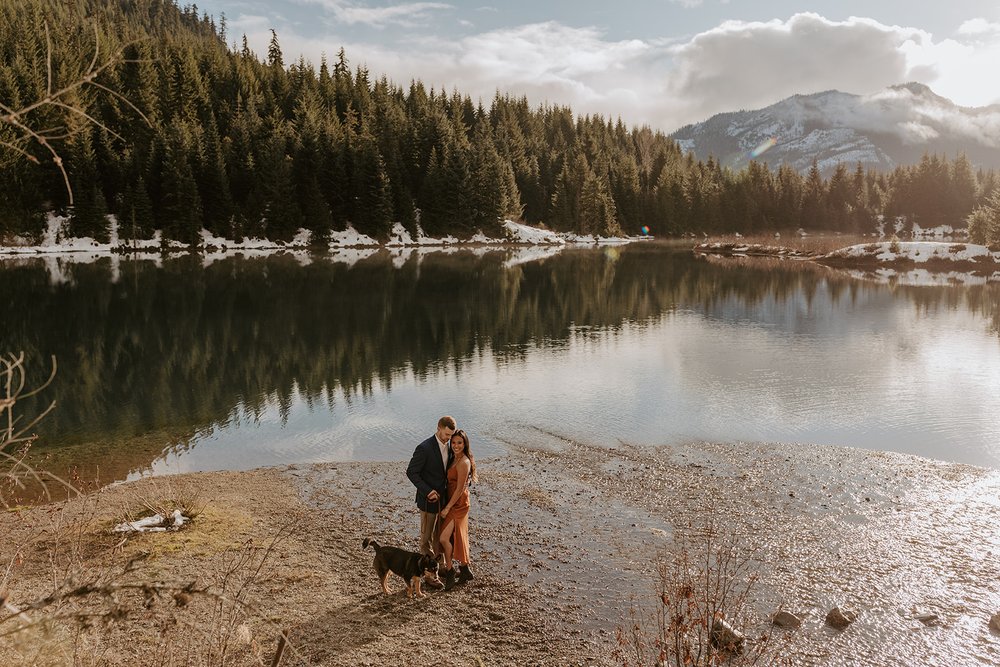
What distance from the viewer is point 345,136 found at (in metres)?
118

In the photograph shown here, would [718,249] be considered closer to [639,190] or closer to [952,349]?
[639,190]

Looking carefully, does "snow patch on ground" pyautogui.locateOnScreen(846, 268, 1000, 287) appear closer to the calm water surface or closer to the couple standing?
the calm water surface

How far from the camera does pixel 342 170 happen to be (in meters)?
114

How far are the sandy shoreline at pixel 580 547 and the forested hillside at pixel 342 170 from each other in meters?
68.3

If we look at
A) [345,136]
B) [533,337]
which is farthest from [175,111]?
[533,337]

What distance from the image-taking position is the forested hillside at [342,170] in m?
96.7

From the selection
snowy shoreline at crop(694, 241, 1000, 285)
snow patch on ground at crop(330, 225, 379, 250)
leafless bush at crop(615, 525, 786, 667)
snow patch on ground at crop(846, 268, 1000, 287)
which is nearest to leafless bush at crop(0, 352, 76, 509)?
leafless bush at crop(615, 525, 786, 667)

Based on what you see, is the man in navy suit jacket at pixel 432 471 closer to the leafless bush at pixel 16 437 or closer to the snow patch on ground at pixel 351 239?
the leafless bush at pixel 16 437

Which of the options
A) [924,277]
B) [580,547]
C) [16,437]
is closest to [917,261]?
[924,277]

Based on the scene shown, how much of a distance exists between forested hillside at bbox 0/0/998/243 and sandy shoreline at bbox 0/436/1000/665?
6828 centimetres

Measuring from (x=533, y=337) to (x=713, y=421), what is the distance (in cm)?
1542

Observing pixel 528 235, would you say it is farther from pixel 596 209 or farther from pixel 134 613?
pixel 134 613

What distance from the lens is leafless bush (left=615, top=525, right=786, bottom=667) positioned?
7.21m

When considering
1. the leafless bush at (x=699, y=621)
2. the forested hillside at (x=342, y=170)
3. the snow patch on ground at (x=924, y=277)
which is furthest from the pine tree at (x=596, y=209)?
the leafless bush at (x=699, y=621)
